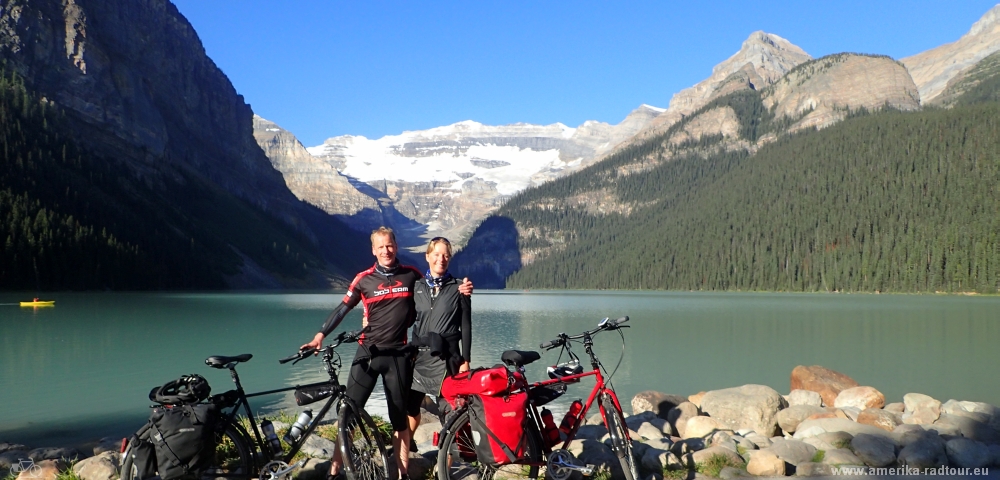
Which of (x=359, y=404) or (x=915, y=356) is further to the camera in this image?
(x=915, y=356)

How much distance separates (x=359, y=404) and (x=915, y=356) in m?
28.8

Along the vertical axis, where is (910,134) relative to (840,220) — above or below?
above

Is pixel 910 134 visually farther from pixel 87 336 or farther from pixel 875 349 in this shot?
pixel 87 336

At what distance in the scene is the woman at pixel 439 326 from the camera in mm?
7543

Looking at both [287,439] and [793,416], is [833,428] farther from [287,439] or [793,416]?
[287,439]

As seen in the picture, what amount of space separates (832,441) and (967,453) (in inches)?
62.1

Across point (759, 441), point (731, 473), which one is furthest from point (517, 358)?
point (759, 441)

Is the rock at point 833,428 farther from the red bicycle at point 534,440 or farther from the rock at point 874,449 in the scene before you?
the red bicycle at point 534,440

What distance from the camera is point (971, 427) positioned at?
431 inches

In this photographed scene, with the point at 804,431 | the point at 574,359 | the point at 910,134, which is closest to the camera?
the point at 574,359

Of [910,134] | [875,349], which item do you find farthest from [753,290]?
[875,349]

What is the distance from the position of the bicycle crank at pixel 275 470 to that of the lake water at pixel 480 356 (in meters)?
3.70

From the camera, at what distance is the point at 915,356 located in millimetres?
28750

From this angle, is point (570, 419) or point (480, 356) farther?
point (480, 356)
